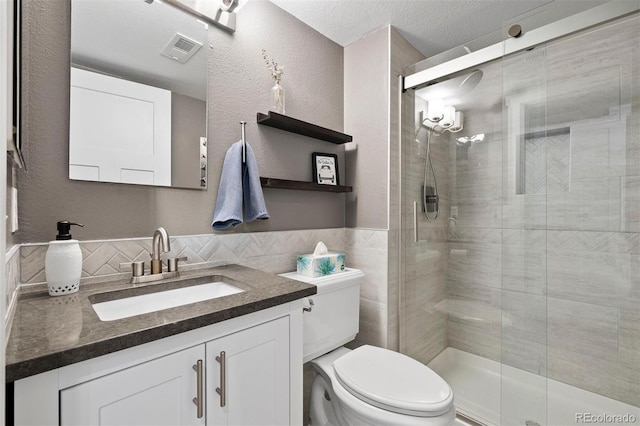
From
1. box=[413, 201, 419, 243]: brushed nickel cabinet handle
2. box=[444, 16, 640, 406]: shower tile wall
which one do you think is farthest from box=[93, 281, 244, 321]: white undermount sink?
box=[444, 16, 640, 406]: shower tile wall

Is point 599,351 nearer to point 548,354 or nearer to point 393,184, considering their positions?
point 548,354

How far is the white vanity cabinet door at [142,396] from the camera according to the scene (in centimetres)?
60

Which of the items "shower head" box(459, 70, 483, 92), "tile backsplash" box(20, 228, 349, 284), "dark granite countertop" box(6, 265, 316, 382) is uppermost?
"shower head" box(459, 70, 483, 92)

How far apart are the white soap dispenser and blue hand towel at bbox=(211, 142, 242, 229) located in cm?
52

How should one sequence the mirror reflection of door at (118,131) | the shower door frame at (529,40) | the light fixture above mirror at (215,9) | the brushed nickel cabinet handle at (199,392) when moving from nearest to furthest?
the brushed nickel cabinet handle at (199,392) < the mirror reflection of door at (118,131) < the shower door frame at (529,40) < the light fixture above mirror at (215,9)

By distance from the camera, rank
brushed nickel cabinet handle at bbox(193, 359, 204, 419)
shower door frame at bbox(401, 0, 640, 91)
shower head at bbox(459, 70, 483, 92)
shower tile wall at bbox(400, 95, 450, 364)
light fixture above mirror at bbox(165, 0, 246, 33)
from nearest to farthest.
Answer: brushed nickel cabinet handle at bbox(193, 359, 204, 419)
shower door frame at bbox(401, 0, 640, 91)
light fixture above mirror at bbox(165, 0, 246, 33)
shower head at bbox(459, 70, 483, 92)
shower tile wall at bbox(400, 95, 450, 364)

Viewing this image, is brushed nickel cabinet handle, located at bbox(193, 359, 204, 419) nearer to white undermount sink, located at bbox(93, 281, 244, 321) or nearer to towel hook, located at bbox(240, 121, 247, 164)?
white undermount sink, located at bbox(93, 281, 244, 321)

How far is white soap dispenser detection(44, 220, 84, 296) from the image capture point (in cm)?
89

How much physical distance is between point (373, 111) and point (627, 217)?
4.50 ft

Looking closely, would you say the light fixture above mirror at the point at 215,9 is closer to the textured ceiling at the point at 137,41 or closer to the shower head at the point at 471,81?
the textured ceiling at the point at 137,41

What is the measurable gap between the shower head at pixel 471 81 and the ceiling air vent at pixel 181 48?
1.53 metres

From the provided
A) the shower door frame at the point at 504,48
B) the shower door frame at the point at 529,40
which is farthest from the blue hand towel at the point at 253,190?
the shower door frame at the point at 529,40

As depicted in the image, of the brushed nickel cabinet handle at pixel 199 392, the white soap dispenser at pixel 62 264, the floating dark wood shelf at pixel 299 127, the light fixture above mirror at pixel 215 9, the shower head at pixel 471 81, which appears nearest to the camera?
the brushed nickel cabinet handle at pixel 199 392

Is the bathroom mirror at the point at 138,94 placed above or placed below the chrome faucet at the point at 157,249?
above
